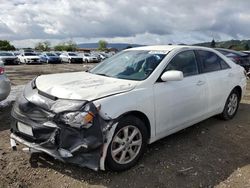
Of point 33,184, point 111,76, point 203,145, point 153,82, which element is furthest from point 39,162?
point 203,145

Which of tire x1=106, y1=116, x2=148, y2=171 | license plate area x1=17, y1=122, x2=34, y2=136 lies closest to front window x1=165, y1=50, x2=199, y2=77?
tire x1=106, y1=116, x2=148, y2=171

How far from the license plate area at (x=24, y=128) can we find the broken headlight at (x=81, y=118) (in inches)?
22.4

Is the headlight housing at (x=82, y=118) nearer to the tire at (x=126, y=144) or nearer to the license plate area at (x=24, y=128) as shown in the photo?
the tire at (x=126, y=144)

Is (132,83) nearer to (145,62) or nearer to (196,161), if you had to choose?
(145,62)

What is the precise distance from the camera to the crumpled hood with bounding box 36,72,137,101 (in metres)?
3.19

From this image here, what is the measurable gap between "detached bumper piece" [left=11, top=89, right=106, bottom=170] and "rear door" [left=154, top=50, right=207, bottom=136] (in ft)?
3.43

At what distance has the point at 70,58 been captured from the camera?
36.5 meters

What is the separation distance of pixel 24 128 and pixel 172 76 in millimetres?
2038

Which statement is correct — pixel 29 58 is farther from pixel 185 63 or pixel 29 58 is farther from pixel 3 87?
pixel 185 63

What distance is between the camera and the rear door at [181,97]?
3793 mm

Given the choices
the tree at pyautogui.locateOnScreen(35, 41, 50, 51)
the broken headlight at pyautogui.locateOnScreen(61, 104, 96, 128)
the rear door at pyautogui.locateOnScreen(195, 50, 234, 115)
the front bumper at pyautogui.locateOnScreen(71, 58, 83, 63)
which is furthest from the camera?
the tree at pyautogui.locateOnScreen(35, 41, 50, 51)

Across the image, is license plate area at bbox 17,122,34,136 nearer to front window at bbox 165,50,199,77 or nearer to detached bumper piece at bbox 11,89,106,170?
detached bumper piece at bbox 11,89,106,170

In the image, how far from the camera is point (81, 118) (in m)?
2.98

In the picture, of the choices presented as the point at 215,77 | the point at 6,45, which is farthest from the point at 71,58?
the point at 6,45
